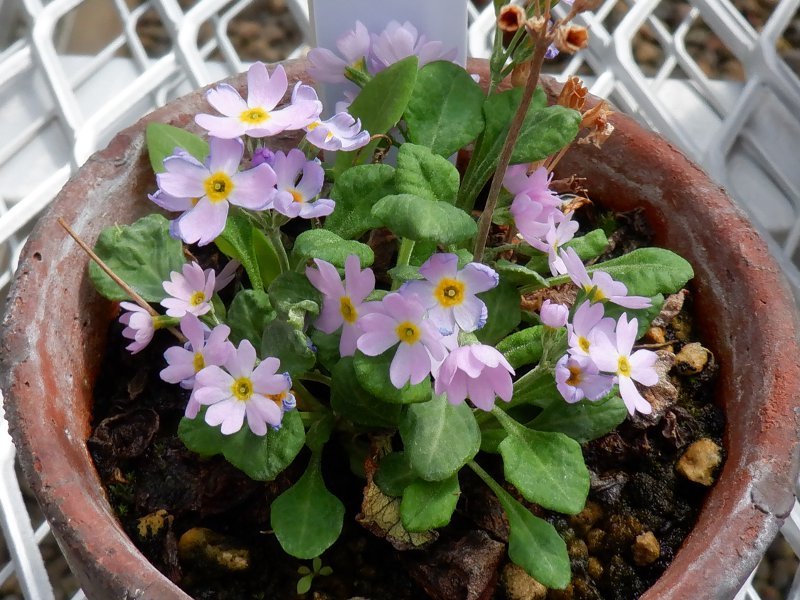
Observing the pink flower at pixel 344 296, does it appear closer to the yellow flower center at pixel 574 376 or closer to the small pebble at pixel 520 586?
the yellow flower center at pixel 574 376

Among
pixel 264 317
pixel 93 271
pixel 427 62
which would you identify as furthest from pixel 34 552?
pixel 427 62

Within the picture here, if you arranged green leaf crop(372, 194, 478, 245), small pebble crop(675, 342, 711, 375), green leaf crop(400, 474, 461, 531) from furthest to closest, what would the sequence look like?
small pebble crop(675, 342, 711, 375), green leaf crop(400, 474, 461, 531), green leaf crop(372, 194, 478, 245)

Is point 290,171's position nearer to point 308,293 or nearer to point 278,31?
point 308,293

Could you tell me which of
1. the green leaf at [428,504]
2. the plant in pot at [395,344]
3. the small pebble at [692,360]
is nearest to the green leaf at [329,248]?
the plant in pot at [395,344]

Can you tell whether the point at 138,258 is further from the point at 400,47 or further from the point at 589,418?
the point at 589,418

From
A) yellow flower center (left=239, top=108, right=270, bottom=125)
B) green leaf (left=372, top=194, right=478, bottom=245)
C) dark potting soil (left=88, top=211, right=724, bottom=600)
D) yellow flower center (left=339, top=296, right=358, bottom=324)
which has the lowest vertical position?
dark potting soil (left=88, top=211, right=724, bottom=600)

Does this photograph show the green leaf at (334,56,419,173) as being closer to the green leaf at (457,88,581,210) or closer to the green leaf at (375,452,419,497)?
the green leaf at (457,88,581,210)

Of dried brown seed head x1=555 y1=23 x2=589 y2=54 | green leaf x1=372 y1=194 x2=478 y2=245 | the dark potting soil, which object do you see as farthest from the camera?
the dark potting soil

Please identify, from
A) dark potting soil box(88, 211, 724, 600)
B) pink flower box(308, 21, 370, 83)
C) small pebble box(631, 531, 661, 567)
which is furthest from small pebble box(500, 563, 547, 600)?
pink flower box(308, 21, 370, 83)
